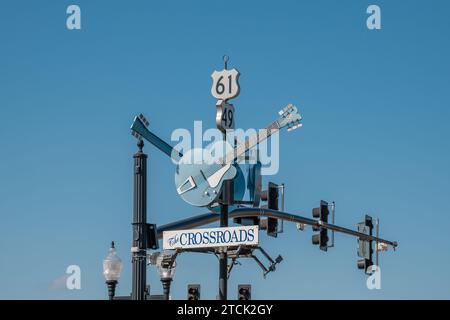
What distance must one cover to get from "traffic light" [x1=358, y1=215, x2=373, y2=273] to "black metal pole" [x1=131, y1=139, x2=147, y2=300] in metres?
10.9

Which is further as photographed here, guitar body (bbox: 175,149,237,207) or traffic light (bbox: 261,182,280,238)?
traffic light (bbox: 261,182,280,238)

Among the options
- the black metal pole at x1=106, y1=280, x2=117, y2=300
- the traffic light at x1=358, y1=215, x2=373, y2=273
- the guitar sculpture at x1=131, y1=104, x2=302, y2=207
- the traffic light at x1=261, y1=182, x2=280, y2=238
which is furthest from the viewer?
the traffic light at x1=358, y1=215, x2=373, y2=273

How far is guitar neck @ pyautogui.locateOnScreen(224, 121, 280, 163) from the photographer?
29438 mm

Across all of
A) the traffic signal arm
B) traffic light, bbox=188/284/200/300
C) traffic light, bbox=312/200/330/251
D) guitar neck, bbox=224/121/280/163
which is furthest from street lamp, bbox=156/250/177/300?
traffic light, bbox=312/200/330/251

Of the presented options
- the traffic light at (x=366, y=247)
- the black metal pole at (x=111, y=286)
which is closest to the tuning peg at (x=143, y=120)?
the black metal pole at (x=111, y=286)

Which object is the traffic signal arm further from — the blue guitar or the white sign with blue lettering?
the blue guitar

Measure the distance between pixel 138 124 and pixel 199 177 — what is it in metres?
2.21
